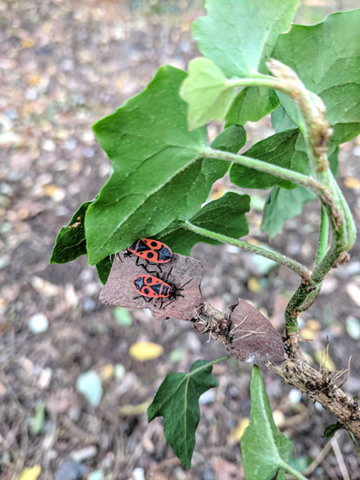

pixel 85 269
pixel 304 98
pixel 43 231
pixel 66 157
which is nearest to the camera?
pixel 304 98

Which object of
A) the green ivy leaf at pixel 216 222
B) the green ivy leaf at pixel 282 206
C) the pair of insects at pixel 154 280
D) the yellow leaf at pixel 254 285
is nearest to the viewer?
the pair of insects at pixel 154 280

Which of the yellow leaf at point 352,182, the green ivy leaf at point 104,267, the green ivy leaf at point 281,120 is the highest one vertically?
the green ivy leaf at point 281,120

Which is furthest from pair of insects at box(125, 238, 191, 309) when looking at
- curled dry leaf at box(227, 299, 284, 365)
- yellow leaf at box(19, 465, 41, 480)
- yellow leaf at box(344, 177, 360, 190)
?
yellow leaf at box(344, 177, 360, 190)

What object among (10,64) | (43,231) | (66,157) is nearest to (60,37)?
(10,64)

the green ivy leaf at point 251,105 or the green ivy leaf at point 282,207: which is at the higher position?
the green ivy leaf at point 251,105

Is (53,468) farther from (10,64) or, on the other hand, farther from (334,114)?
(10,64)

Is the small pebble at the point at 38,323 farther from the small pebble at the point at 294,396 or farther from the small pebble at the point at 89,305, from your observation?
the small pebble at the point at 294,396

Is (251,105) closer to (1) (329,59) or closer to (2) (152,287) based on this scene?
(1) (329,59)

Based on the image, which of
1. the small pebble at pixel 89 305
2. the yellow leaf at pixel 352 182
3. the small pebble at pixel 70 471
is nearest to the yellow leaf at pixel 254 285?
the small pebble at pixel 89 305
